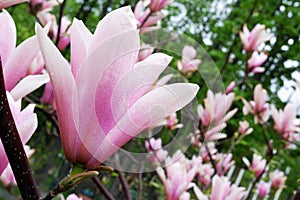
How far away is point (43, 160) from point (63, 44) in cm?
348

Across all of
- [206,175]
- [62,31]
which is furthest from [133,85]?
[206,175]

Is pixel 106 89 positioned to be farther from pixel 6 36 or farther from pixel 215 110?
pixel 215 110

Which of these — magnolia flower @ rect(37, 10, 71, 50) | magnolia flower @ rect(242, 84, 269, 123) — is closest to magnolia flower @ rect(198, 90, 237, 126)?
magnolia flower @ rect(242, 84, 269, 123)

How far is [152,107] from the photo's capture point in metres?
0.34

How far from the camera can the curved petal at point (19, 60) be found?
0.45 metres

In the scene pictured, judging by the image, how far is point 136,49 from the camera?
1.14ft

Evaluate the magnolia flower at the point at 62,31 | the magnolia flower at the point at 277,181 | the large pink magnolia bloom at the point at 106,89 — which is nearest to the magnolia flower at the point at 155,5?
the magnolia flower at the point at 62,31

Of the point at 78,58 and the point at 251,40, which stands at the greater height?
the point at 78,58

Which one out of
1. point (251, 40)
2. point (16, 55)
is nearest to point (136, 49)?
point (16, 55)

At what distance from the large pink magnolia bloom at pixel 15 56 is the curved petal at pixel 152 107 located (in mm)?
126

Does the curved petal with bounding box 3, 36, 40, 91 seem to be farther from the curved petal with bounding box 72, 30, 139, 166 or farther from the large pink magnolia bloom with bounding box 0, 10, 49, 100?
the curved petal with bounding box 72, 30, 139, 166

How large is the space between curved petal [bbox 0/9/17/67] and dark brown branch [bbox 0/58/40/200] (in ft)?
0.48

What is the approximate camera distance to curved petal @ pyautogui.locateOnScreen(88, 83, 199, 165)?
0.34m

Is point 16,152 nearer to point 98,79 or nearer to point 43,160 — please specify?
point 98,79
